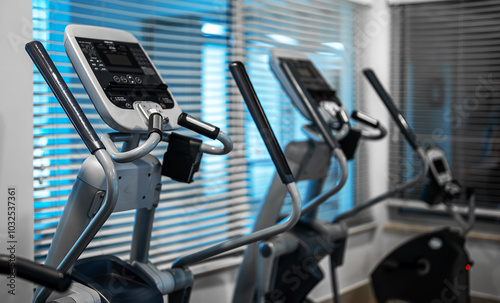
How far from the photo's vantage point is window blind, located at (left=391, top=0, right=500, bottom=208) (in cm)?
374

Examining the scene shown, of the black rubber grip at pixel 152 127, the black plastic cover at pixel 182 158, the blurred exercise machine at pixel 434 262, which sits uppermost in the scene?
the black rubber grip at pixel 152 127

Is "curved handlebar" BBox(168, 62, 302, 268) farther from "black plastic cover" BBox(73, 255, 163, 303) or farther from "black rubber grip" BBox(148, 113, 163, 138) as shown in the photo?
"black rubber grip" BBox(148, 113, 163, 138)

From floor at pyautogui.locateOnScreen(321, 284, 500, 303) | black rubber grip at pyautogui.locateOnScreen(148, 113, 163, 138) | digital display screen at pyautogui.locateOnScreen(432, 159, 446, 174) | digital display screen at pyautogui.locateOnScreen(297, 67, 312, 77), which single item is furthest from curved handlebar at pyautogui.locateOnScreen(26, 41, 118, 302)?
floor at pyautogui.locateOnScreen(321, 284, 500, 303)

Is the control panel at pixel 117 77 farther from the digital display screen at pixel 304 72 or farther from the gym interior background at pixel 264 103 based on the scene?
the digital display screen at pixel 304 72

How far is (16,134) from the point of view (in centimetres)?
196

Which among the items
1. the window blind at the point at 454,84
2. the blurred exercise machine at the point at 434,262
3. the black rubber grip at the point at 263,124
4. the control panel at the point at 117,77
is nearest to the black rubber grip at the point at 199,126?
the control panel at the point at 117,77

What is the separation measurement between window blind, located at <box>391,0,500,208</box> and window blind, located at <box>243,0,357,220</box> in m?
0.45

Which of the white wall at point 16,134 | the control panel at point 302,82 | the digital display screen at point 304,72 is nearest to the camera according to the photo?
the white wall at point 16,134

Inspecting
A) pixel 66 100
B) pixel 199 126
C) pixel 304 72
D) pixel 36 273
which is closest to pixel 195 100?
pixel 304 72

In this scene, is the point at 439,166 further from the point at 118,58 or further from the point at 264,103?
the point at 118,58

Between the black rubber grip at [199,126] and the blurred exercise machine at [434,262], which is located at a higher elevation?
the black rubber grip at [199,126]

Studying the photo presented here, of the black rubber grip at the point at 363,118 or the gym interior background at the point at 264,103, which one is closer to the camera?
the gym interior background at the point at 264,103

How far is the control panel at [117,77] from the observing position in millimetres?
1628

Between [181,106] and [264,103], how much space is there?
0.65 m
